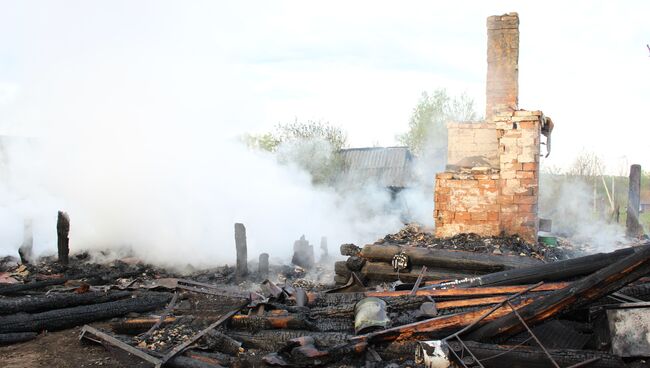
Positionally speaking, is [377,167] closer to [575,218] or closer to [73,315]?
[575,218]

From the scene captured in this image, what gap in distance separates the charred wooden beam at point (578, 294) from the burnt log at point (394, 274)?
311cm

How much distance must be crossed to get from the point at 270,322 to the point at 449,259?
3596 millimetres

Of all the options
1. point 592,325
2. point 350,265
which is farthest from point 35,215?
point 592,325

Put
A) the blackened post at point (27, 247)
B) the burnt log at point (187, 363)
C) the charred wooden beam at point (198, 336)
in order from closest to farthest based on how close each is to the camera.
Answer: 1. the burnt log at point (187, 363)
2. the charred wooden beam at point (198, 336)
3. the blackened post at point (27, 247)

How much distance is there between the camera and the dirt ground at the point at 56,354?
18.8 feet

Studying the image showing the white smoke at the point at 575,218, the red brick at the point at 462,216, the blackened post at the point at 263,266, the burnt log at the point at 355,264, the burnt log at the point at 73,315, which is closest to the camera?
the burnt log at the point at 73,315

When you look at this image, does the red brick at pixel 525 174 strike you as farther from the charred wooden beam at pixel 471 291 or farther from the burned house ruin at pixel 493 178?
the charred wooden beam at pixel 471 291

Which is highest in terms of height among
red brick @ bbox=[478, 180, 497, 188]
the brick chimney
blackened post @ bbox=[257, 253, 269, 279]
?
the brick chimney

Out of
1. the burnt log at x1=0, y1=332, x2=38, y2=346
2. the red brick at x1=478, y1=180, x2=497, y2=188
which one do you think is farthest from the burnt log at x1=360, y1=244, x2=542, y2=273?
the burnt log at x1=0, y1=332, x2=38, y2=346

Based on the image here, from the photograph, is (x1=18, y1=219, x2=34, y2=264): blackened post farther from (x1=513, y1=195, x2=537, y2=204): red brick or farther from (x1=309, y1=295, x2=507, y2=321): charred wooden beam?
(x1=513, y1=195, x2=537, y2=204): red brick

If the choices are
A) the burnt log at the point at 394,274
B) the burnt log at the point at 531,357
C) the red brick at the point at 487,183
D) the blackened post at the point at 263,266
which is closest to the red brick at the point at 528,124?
the red brick at the point at 487,183

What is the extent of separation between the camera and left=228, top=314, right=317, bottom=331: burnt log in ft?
19.5

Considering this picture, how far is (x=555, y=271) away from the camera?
6180 millimetres

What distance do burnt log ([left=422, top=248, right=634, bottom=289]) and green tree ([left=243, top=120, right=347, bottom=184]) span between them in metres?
19.1
